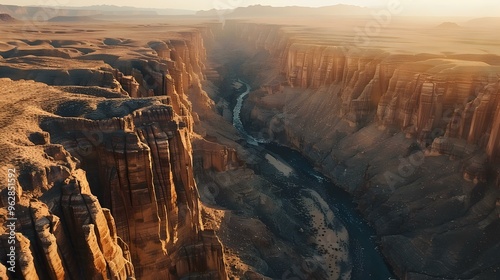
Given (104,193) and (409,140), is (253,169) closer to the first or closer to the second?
(409,140)

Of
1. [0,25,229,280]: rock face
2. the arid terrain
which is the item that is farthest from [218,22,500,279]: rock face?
[0,25,229,280]: rock face

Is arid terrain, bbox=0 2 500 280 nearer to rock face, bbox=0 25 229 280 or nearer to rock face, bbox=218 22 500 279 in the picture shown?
rock face, bbox=0 25 229 280

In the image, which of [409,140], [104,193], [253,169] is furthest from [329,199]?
[104,193]

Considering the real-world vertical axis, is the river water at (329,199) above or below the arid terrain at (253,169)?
below

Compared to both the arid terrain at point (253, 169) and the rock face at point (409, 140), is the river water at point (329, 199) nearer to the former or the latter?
the arid terrain at point (253, 169)

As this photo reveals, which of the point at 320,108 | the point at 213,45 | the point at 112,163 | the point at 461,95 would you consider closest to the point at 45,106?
the point at 112,163

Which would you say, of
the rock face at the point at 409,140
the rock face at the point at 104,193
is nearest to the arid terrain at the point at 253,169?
→ the rock face at the point at 104,193
